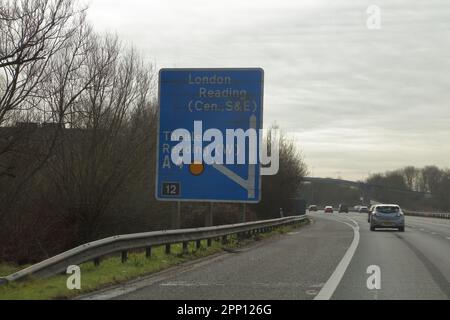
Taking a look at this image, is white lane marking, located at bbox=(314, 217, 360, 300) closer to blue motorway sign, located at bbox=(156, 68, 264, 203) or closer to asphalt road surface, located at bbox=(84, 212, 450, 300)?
asphalt road surface, located at bbox=(84, 212, 450, 300)

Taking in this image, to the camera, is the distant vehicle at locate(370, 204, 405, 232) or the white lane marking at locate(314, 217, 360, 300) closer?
the white lane marking at locate(314, 217, 360, 300)

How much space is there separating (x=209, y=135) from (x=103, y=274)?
831 centimetres

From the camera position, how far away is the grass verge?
9445mm

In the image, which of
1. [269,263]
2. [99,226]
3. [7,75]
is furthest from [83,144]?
[269,263]

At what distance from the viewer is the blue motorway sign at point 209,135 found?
65.2ft

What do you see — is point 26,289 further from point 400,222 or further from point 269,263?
point 400,222

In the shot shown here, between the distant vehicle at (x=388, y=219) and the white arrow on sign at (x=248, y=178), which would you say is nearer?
the white arrow on sign at (x=248, y=178)

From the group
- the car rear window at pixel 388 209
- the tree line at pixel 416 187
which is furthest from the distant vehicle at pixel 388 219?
the tree line at pixel 416 187

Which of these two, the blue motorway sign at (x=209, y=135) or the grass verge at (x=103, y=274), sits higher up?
the blue motorway sign at (x=209, y=135)

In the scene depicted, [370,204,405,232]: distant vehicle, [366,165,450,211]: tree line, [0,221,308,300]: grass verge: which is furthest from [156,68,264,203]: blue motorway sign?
[366,165,450,211]: tree line

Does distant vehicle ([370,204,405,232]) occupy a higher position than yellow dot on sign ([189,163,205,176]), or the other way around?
yellow dot on sign ([189,163,205,176])

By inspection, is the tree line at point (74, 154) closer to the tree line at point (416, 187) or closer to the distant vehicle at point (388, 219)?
the distant vehicle at point (388, 219)

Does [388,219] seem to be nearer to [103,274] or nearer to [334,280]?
[334,280]

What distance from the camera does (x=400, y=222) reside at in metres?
36.2
